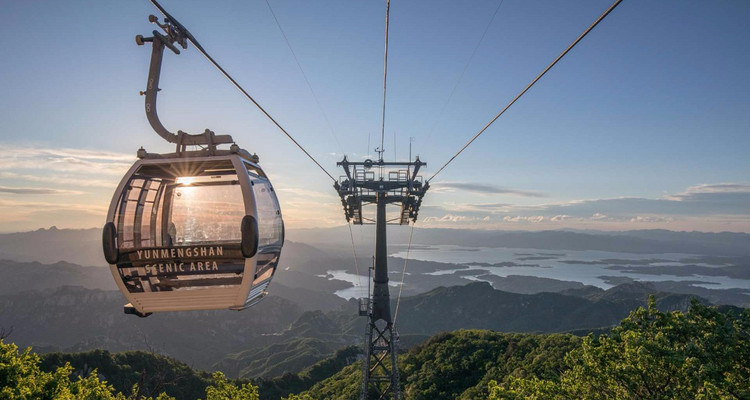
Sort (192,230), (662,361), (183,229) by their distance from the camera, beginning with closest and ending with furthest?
(192,230) → (183,229) → (662,361)

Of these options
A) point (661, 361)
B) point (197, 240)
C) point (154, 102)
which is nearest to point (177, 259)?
point (197, 240)

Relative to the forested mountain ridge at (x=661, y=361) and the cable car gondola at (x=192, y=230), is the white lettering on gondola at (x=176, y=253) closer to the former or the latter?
the cable car gondola at (x=192, y=230)

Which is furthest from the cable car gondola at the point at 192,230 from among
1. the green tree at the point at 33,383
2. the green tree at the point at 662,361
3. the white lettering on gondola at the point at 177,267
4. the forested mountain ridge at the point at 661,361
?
the forested mountain ridge at the point at 661,361

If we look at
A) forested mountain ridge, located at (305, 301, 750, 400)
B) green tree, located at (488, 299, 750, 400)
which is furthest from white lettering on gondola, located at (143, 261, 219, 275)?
forested mountain ridge, located at (305, 301, 750, 400)

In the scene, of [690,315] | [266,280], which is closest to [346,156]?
[266,280]

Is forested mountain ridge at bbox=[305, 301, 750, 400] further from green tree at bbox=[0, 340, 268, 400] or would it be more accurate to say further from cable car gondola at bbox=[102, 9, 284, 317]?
green tree at bbox=[0, 340, 268, 400]

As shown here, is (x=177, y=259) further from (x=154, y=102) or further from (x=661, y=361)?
(x=661, y=361)

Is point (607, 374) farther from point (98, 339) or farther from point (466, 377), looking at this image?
point (98, 339)

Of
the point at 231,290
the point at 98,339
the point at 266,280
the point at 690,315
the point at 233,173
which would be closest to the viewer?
A: the point at 231,290
